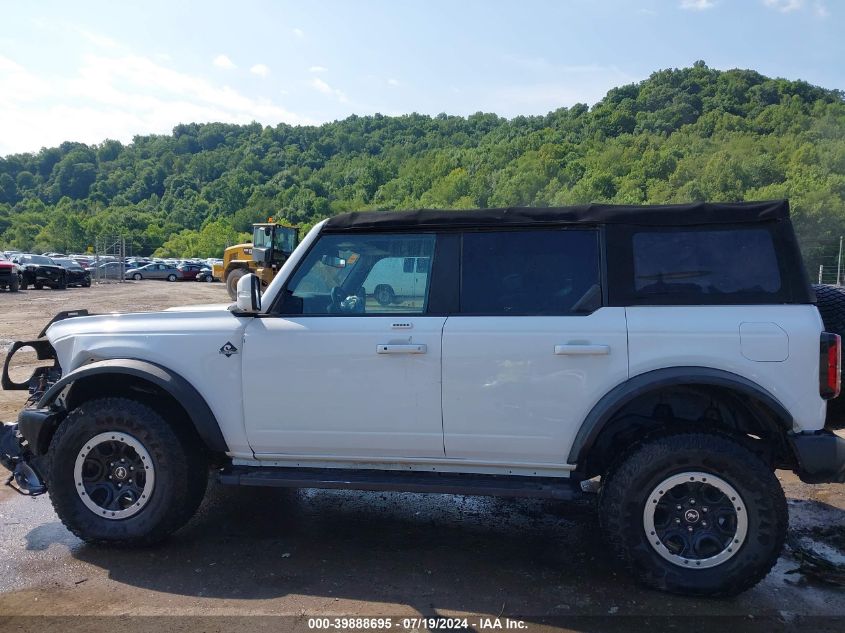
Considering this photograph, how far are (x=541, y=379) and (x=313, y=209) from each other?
10610 centimetres

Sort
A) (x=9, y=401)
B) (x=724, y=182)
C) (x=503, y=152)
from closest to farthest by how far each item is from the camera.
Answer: (x=9, y=401), (x=724, y=182), (x=503, y=152)

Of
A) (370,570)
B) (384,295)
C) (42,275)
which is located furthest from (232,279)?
(370,570)

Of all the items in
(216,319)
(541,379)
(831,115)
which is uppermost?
(831,115)

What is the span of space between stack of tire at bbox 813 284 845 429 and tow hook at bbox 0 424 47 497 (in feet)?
16.0

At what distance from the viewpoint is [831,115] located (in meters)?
73.8

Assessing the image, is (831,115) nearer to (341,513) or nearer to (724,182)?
(724,182)

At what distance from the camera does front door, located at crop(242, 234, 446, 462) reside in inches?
156

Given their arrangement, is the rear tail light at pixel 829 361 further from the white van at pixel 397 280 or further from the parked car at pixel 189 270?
the parked car at pixel 189 270

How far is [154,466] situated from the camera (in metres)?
4.22

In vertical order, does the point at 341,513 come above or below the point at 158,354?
below

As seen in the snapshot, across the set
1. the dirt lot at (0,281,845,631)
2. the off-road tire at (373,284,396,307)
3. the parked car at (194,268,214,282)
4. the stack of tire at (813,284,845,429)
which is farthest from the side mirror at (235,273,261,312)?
the parked car at (194,268,214,282)

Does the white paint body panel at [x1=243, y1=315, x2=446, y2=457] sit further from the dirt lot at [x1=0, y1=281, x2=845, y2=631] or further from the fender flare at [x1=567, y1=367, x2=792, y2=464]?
the fender flare at [x1=567, y1=367, x2=792, y2=464]

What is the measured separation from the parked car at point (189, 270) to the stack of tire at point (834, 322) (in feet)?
163

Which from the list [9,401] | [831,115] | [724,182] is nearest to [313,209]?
[724,182]
